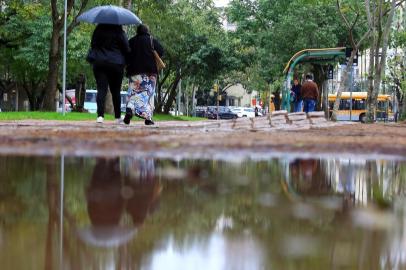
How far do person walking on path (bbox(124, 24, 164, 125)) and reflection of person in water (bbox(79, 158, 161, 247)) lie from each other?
572cm

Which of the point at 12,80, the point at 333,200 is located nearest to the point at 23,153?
the point at 333,200

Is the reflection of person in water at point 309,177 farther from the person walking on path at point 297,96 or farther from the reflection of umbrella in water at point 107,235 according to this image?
the person walking on path at point 297,96

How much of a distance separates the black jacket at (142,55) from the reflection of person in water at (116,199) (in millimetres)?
5701

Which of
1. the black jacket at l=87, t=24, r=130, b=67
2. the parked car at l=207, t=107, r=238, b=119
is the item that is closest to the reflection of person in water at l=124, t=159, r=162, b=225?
the black jacket at l=87, t=24, r=130, b=67

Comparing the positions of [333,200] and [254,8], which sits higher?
[254,8]

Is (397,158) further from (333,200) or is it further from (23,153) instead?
(23,153)

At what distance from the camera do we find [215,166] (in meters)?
4.20

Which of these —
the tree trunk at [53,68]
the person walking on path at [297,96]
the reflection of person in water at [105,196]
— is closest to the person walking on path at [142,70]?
the reflection of person in water at [105,196]

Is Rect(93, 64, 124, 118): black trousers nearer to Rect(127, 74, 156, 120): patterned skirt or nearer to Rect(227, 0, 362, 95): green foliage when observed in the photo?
Rect(127, 74, 156, 120): patterned skirt

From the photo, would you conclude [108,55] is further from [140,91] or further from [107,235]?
[107,235]

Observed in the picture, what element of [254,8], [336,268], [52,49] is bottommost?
[336,268]

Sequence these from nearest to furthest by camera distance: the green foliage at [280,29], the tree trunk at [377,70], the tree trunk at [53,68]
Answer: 1. the tree trunk at [377,70]
2. the tree trunk at [53,68]
3. the green foliage at [280,29]

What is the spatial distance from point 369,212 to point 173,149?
2.70 m

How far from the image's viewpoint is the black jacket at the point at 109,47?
9406mm
